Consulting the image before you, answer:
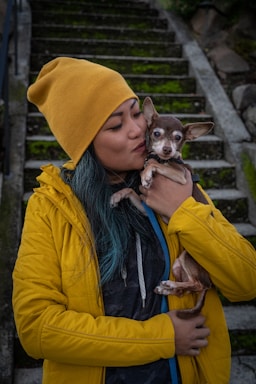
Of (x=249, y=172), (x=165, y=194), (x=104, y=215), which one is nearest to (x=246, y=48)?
(x=249, y=172)

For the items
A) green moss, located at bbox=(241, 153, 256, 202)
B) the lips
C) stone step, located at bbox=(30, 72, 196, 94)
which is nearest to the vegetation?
stone step, located at bbox=(30, 72, 196, 94)

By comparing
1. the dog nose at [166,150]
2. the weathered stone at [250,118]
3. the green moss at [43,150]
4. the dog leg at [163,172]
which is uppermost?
the weathered stone at [250,118]

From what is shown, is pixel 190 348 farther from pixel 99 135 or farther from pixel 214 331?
pixel 99 135

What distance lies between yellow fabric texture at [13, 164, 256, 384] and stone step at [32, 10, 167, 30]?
16.6 feet

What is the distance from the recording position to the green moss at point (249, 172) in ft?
12.4

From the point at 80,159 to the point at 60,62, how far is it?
0.41 meters

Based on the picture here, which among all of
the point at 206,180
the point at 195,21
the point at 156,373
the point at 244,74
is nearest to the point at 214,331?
the point at 156,373

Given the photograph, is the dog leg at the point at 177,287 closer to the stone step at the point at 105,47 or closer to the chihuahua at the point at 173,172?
the chihuahua at the point at 173,172

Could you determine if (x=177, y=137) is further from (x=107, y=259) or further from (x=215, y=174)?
(x=215, y=174)

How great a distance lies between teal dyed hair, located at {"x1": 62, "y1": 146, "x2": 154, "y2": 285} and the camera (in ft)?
5.11

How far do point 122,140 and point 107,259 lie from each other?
1.48 feet

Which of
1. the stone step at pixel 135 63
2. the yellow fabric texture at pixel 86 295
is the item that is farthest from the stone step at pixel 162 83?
the yellow fabric texture at pixel 86 295

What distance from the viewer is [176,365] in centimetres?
153

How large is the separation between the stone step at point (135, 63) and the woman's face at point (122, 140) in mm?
3725
